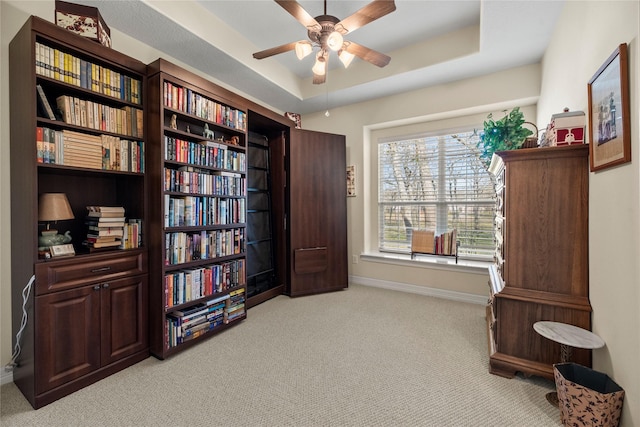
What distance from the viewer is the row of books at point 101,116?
5.83 feet

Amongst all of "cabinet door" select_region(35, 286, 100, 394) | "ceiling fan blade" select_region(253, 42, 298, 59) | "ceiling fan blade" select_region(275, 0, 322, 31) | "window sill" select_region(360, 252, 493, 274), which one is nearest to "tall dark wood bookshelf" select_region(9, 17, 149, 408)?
"cabinet door" select_region(35, 286, 100, 394)

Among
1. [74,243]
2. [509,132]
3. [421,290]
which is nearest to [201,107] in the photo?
[74,243]

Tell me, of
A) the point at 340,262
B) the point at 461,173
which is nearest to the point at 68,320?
the point at 340,262

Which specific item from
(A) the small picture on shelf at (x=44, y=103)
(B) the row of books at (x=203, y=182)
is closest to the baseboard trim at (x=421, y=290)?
(B) the row of books at (x=203, y=182)

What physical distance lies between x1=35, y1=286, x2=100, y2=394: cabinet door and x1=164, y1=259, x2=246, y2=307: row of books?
46 cm

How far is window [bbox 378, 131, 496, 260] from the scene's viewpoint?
353 cm

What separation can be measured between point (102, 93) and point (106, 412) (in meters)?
2.04

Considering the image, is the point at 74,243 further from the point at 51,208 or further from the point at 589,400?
the point at 589,400

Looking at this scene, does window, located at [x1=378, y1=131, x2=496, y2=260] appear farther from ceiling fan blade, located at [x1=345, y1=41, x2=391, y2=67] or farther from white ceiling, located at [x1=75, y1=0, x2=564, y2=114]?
ceiling fan blade, located at [x1=345, y1=41, x2=391, y2=67]

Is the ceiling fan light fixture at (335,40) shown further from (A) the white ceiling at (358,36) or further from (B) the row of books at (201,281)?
(B) the row of books at (201,281)

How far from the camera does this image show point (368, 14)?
1.89 meters

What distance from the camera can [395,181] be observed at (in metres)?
4.11

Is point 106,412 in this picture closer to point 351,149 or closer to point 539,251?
point 539,251

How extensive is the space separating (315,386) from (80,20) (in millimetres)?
2888
